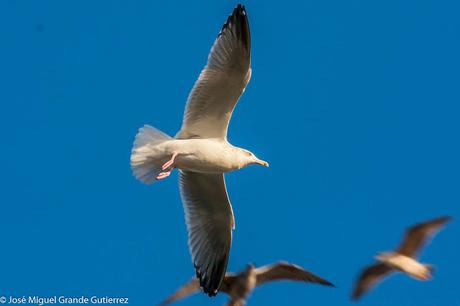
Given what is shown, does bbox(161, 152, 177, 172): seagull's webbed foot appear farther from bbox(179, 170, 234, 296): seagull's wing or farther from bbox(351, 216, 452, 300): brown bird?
bbox(351, 216, 452, 300): brown bird

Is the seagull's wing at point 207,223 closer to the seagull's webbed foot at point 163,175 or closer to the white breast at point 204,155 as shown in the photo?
the white breast at point 204,155

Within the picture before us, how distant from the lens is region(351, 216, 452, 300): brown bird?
9016 millimetres

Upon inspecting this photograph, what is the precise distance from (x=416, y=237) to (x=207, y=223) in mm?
2283

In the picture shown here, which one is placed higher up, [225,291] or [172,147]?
[172,147]

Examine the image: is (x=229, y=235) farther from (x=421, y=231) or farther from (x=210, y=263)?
(x=421, y=231)

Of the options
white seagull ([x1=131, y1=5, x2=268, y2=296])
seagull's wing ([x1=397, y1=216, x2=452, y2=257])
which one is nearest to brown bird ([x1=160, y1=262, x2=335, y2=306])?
white seagull ([x1=131, y1=5, x2=268, y2=296])

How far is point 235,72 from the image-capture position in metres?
9.09

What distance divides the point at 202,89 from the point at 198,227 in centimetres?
174

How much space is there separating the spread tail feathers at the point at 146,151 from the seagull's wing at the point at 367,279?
95.6 inches

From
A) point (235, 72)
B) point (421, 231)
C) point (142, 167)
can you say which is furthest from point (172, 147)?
point (421, 231)

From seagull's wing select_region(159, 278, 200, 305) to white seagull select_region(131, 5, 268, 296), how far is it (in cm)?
40

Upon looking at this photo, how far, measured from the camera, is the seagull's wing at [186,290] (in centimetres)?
1035

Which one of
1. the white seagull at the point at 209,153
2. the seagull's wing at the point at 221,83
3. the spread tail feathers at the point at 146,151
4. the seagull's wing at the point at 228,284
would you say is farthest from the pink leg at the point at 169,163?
the seagull's wing at the point at 228,284

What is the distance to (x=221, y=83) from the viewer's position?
30.1 ft
